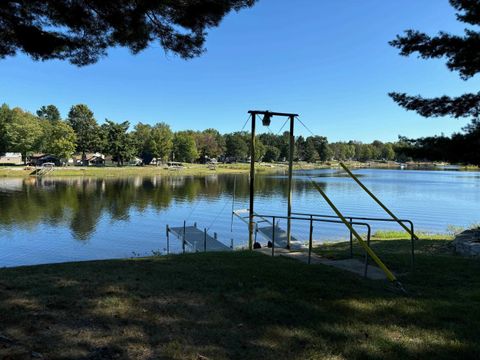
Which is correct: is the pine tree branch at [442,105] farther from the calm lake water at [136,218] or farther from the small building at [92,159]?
the small building at [92,159]

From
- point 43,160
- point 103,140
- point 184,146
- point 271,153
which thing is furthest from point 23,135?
point 271,153

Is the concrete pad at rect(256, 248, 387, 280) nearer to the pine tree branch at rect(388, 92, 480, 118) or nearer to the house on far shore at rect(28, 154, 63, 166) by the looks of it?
the pine tree branch at rect(388, 92, 480, 118)

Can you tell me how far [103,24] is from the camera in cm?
642

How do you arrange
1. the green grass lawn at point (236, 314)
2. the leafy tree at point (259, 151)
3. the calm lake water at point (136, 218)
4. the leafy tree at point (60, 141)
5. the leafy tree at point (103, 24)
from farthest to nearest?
the leafy tree at point (259, 151)
the leafy tree at point (60, 141)
the calm lake water at point (136, 218)
the leafy tree at point (103, 24)
the green grass lawn at point (236, 314)

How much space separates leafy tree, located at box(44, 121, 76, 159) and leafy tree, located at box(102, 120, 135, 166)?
8.17m

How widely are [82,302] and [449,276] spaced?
20.2 feet

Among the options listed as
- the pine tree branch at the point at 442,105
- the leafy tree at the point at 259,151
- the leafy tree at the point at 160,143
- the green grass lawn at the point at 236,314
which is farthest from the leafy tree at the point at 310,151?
the green grass lawn at the point at 236,314

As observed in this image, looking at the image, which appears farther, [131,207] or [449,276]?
[131,207]

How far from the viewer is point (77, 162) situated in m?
93.5

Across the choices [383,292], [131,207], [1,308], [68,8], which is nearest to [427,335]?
[383,292]

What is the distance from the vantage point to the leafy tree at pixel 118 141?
85188 mm

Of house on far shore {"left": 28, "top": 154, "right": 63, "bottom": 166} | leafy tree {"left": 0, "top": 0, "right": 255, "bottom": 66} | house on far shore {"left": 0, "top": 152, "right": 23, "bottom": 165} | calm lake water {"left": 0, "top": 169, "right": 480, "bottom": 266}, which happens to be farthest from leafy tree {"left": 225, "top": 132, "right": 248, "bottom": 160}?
leafy tree {"left": 0, "top": 0, "right": 255, "bottom": 66}

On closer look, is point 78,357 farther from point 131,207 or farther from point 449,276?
point 131,207

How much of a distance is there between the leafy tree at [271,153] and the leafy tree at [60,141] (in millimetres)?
71871
